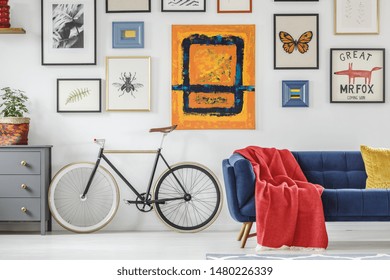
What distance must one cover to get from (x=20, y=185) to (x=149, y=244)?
123 cm

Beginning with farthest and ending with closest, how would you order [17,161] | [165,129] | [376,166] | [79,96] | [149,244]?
[79,96], [165,129], [17,161], [376,166], [149,244]

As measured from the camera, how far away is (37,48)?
216 inches

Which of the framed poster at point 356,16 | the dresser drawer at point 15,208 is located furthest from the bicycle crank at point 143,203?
the framed poster at point 356,16

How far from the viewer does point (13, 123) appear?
17.0 ft

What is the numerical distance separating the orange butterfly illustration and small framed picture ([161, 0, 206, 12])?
0.72 m

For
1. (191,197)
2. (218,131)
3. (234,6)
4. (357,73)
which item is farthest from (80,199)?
(357,73)

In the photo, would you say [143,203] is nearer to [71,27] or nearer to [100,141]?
[100,141]

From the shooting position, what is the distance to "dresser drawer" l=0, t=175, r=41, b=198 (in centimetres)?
509

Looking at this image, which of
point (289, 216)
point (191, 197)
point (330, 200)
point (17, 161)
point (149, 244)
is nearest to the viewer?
point (289, 216)

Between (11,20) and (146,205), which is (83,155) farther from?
(11,20)

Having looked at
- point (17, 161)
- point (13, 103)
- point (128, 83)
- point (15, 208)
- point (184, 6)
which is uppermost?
point (184, 6)
